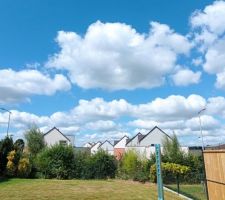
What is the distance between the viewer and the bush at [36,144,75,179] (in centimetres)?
2878

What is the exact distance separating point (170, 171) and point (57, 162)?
32.6 ft

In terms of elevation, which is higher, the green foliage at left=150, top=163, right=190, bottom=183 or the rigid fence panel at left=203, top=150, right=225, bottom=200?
the green foliage at left=150, top=163, right=190, bottom=183

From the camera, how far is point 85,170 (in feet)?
98.7

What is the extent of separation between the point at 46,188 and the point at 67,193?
236 cm

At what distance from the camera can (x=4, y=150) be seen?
27188 mm

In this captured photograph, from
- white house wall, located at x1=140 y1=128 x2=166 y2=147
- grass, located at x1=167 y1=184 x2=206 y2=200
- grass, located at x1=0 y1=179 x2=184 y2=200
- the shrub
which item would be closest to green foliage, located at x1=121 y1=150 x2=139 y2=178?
grass, located at x1=167 y1=184 x2=206 y2=200

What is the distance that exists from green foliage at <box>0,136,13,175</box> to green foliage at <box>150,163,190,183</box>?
11689 mm

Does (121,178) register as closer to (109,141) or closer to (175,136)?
(175,136)

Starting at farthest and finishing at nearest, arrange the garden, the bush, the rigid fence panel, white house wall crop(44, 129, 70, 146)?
white house wall crop(44, 129, 70, 146) < the bush < the garden < the rigid fence panel

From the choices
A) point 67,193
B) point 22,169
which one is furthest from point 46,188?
point 22,169

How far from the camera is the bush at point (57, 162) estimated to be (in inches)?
1133

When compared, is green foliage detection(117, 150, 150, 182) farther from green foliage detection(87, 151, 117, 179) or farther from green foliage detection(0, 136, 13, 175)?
green foliage detection(0, 136, 13, 175)

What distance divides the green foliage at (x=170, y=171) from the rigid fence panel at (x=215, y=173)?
35.7ft

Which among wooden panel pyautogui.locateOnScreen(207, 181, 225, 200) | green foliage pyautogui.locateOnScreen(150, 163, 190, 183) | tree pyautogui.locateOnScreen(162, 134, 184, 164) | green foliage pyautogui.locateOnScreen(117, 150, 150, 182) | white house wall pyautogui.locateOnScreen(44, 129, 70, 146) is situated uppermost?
white house wall pyautogui.locateOnScreen(44, 129, 70, 146)
